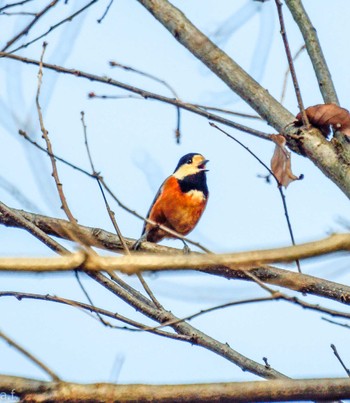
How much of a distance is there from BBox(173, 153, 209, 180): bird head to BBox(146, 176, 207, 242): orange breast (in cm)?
24

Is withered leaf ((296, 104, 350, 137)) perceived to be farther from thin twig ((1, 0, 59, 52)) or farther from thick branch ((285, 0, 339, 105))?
thin twig ((1, 0, 59, 52))

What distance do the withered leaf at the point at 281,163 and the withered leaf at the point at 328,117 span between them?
17 centimetres

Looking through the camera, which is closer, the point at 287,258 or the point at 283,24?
the point at 287,258

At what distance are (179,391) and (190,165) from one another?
456cm

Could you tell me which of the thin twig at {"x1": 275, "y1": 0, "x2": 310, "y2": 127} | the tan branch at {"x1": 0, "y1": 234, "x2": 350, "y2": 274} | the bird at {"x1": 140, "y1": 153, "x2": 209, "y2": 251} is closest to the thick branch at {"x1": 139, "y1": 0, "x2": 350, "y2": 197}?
the thin twig at {"x1": 275, "y1": 0, "x2": 310, "y2": 127}

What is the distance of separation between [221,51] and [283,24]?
58 cm

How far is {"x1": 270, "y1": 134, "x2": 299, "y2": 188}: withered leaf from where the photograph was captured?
3.27m

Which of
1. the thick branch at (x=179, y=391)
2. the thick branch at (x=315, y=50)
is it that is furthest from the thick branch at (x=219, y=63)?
the thick branch at (x=179, y=391)

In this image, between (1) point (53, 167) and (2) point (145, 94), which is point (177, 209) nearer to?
(2) point (145, 94)

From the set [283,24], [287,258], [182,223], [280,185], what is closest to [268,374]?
[280,185]

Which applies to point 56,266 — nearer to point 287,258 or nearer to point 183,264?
point 183,264

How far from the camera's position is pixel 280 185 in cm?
308

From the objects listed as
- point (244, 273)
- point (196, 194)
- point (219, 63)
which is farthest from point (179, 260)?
point (196, 194)

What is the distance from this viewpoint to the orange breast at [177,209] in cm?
600
